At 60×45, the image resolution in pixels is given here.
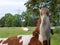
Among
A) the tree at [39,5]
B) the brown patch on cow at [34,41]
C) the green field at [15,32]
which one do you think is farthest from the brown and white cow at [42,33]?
the tree at [39,5]

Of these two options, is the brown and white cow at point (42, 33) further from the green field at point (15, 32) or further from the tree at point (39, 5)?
the tree at point (39, 5)

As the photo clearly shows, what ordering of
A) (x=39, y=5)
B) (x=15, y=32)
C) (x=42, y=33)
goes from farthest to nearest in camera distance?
(x=39, y=5) → (x=15, y=32) → (x=42, y=33)

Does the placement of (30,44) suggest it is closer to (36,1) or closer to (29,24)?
(29,24)

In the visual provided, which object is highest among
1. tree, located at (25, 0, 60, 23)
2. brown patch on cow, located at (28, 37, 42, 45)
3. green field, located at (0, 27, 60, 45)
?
tree, located at (25, 0, 60, 23)

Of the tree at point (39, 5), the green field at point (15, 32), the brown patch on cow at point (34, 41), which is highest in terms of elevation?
the tree at point (39, 5)

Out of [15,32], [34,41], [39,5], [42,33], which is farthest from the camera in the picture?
[39,5]

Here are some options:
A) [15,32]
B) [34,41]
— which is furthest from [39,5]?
[34,41]

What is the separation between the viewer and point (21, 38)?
2727 millimetres

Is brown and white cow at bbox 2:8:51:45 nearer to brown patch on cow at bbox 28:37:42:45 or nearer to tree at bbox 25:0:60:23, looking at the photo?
brown patch on cow at bbox 28:37:42:45

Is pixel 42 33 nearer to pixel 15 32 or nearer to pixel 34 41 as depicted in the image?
pixel 34 41

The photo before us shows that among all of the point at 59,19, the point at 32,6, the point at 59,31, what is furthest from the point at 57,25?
the point at 32,6

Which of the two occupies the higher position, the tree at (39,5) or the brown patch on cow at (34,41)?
the tree at (39,5)

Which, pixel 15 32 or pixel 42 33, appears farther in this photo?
pixel 15 32

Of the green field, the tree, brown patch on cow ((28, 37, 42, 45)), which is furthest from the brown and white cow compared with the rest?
the tree
